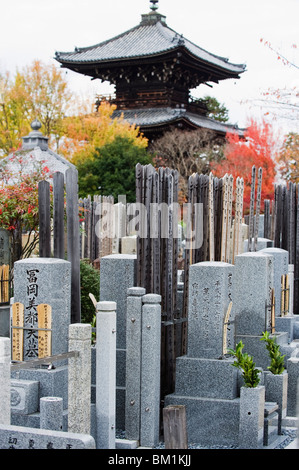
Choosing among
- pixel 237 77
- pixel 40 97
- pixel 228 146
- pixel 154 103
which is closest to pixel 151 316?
pixel 228 146

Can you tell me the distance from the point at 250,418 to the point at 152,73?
28101mm

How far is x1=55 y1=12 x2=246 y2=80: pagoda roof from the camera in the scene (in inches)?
1255

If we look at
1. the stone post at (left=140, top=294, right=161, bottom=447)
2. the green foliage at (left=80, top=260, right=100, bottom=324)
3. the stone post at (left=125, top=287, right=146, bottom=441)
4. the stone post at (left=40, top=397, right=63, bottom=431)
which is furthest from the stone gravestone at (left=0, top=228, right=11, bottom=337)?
the stone post at (left=40, top=397, right=63, bottom=431)

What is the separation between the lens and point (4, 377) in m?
4.66

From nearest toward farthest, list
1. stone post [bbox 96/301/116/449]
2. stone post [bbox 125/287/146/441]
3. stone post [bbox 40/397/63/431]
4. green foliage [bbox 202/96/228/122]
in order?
1. stone post [bbox 40/397/63/431]
2. stone post [bbox 96/301/116/449]
3. stone post [bbox 125/287/146/441]
4. green foliage [bbox 202/96/228/122]

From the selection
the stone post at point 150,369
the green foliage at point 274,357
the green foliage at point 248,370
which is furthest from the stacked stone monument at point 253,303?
the stone post at point 150,369

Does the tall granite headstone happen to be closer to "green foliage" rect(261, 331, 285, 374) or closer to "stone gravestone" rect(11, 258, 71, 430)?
"stone gravestone" rect(11, 258, 71, 430)

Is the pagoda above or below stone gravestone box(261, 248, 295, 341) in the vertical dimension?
above

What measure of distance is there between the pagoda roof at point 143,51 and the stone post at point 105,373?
26267 millimetres

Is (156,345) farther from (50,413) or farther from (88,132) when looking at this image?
(88,132)

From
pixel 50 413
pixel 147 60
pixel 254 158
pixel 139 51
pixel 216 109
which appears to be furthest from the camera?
pixel 216 109

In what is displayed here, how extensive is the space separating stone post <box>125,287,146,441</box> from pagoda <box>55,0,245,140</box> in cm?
2360

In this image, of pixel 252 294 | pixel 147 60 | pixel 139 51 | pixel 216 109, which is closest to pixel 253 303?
pixel 252 294

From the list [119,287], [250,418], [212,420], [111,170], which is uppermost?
[111,170]
